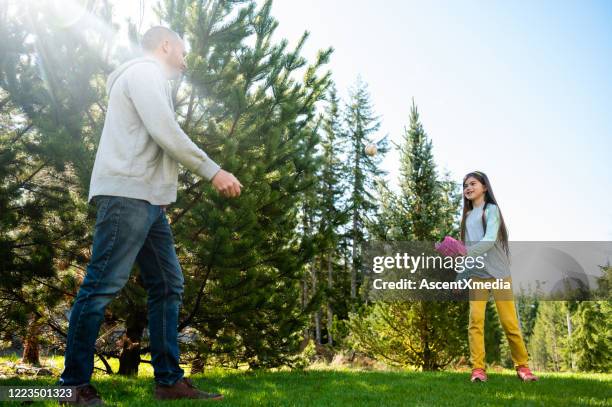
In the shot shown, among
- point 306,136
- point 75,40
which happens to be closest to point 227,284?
point 306,136

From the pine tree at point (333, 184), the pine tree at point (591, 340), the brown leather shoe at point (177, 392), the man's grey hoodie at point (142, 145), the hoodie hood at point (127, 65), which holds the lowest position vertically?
the pine tree at point (591, 340)

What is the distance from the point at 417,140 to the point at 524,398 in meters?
8.78

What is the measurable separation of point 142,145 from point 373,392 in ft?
8.29

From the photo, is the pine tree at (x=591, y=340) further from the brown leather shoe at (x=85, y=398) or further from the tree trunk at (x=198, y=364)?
the brown leather shoe at (x=85, y=398)

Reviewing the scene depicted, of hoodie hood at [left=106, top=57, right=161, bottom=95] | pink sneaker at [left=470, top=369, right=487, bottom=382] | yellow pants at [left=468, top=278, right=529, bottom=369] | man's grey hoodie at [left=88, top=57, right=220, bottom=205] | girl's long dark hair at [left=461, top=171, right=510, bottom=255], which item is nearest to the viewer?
man's grey hoodie at [left=88, top=57, right=220, bottom=205]

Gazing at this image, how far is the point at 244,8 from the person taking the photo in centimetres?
526

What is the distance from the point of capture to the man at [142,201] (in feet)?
8.27

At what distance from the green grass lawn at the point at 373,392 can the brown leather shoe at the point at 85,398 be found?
1.05 ft

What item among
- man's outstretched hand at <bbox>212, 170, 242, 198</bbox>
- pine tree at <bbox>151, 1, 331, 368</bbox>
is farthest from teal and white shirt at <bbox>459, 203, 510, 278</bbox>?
man's outstretched hand at <bbox>212, 170, 242, 198</bbox>

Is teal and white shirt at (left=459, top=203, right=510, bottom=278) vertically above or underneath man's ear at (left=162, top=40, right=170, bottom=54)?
underneath

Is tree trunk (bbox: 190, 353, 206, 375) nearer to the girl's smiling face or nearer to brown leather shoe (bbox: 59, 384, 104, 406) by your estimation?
brown leather shoe (bbox: 59, 384, 104, 406)

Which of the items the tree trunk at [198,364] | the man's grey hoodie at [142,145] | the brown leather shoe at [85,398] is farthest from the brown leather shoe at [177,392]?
the tree trunk at [198,364]

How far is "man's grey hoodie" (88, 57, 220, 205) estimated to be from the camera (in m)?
2.64

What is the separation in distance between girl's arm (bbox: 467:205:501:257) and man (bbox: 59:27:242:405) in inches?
108
